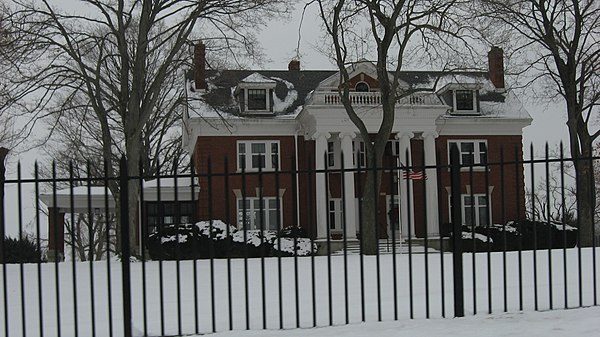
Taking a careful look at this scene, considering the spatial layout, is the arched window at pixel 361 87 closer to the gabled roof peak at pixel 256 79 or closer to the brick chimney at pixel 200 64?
the gabled roof peak at pixel 256 79

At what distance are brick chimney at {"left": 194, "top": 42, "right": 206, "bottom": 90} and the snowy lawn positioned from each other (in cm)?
1332

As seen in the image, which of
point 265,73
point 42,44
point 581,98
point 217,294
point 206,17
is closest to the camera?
point 217,294

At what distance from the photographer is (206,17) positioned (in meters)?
26.2

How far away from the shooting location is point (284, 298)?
35.5ft

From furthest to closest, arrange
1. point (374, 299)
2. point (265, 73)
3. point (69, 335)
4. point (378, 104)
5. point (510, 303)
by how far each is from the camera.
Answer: point (265, 73)
point (378, 104)
point (374, 299)
point (510, 303)
point (69, 335)

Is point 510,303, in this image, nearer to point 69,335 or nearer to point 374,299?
point 374,299

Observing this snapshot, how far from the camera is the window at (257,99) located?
119 ft

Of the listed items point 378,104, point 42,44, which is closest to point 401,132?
point 378,104

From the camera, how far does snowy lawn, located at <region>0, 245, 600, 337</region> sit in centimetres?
796

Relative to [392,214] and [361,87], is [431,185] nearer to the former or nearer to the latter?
[361,87]

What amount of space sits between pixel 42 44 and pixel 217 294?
15.9 meters

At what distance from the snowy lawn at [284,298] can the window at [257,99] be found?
66.9 ft

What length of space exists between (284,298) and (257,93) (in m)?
26.3

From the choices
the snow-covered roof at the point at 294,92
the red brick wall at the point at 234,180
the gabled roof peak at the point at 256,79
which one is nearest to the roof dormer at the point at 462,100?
the snow-covered roof at the point at 294,92
